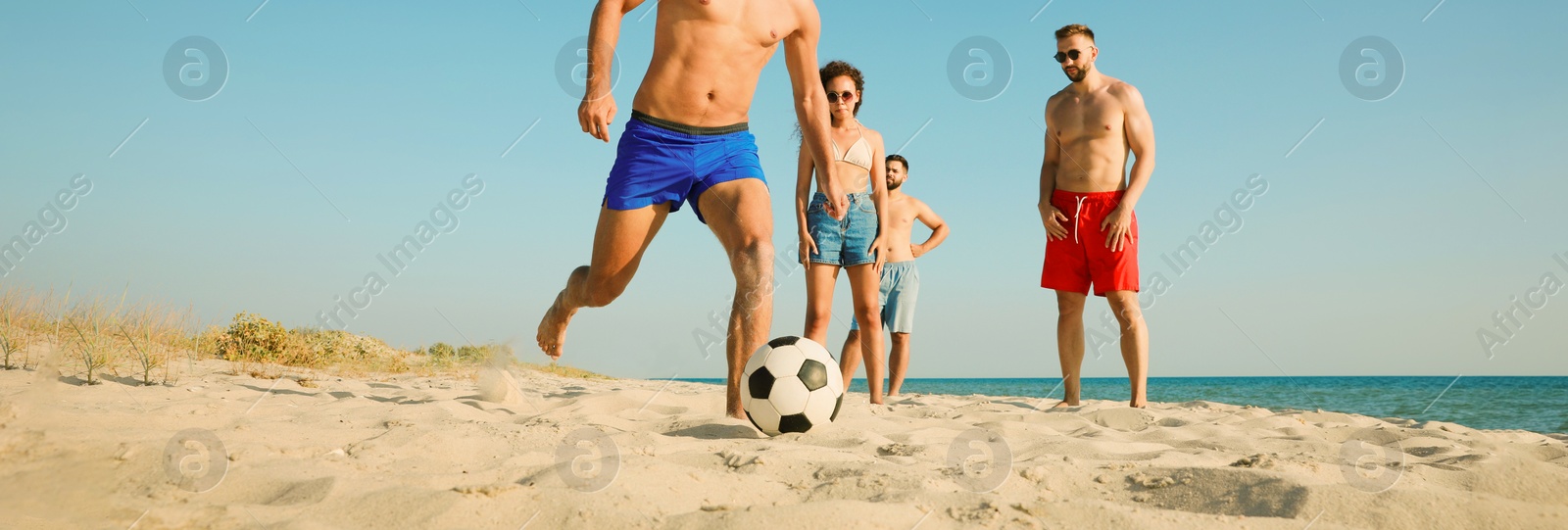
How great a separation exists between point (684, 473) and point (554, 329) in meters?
2.31

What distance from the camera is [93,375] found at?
167 inches

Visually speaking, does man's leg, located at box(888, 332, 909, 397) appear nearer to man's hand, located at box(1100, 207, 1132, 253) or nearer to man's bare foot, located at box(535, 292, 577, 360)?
man's hand, located at box(1100, 207, 1132, 253)

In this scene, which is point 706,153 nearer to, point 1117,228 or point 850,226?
point 850,226

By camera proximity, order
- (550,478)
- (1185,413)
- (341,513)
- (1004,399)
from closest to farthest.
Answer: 1. (341,513)
2. (550,478)
3. (1185,413)
4. (1004,399)

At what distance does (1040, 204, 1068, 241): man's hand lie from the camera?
17.1 ft

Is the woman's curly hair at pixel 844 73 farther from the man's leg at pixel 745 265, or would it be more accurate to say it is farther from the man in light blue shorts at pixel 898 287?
the man's leg at pixel 745 265

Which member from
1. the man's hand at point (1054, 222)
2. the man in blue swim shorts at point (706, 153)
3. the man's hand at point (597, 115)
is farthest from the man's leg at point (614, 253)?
the man's hand at point (1054, 222)

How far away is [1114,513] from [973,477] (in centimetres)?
52

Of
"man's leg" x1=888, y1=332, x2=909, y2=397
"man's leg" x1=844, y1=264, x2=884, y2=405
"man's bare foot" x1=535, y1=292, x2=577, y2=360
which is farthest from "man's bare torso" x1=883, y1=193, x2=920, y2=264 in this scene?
"man's bare foot" x1=535, y1=292, x2=577, y2=360

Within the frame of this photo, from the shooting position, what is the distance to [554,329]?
4359 millimetres

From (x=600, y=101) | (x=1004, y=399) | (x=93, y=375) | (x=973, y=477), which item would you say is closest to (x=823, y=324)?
(x=1004, y=399)

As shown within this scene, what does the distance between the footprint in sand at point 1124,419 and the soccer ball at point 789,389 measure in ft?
5.22

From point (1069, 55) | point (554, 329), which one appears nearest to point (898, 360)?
point (1069, 55)

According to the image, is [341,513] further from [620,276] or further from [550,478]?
[620,276]
